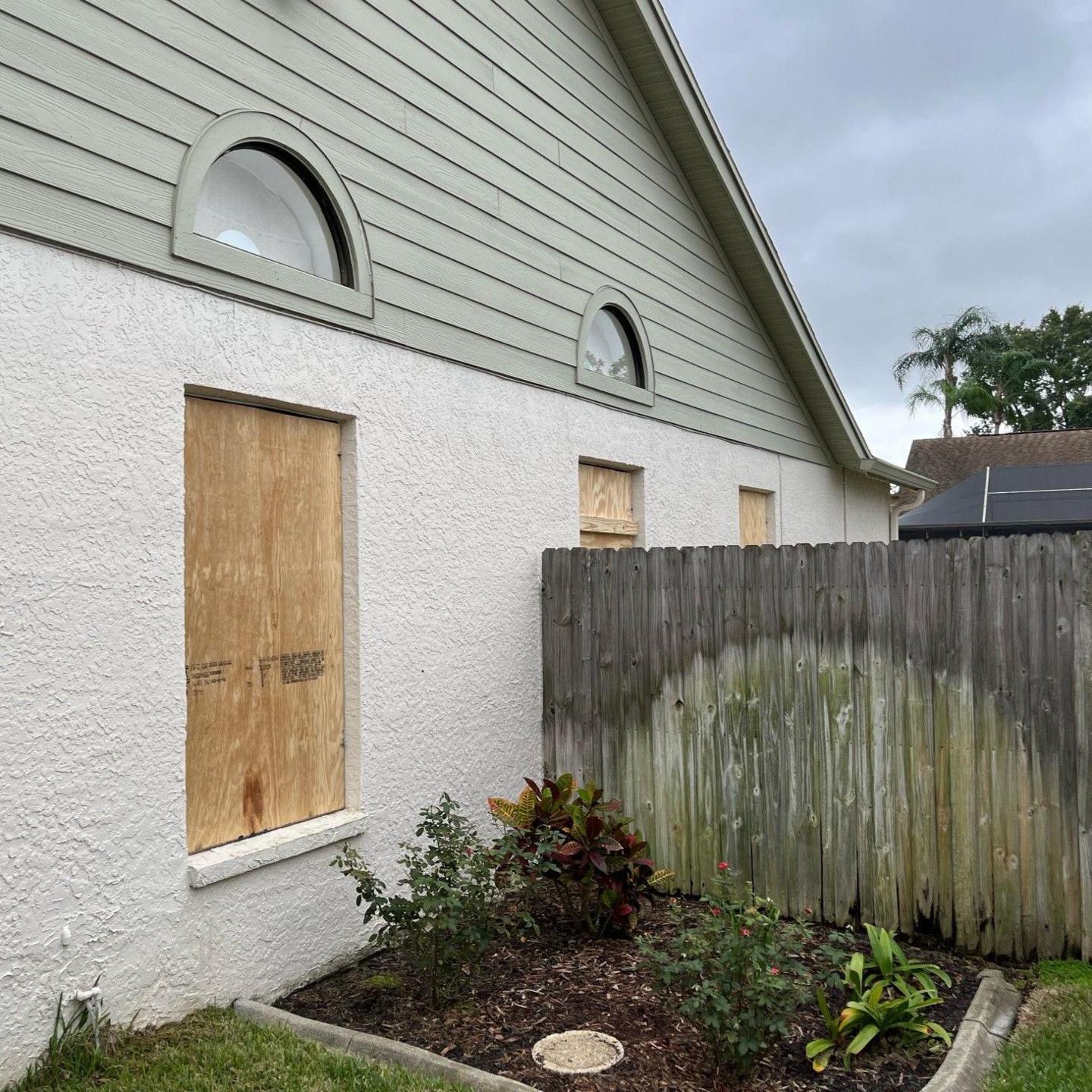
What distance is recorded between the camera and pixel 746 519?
32.4 ft

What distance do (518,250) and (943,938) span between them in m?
4.82

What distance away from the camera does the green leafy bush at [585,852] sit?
4.90m

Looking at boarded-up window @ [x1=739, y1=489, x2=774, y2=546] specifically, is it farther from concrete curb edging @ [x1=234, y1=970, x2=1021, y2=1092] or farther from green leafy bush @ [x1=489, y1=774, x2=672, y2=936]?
concrete curb edging @ [x1=234, y1=970, x2=1021, y2=1092]

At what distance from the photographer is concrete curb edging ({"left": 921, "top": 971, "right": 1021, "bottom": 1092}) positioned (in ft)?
12.0

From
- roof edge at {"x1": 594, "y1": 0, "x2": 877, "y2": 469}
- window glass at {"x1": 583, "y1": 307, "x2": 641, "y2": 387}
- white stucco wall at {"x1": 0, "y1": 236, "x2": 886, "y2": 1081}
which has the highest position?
roof edge at {"x1": 594, "y1": 0, "x2": 877, "y2": 469}

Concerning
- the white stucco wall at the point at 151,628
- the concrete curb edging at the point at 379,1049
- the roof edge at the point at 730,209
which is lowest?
the concrete curb edging at the point at 379,1049

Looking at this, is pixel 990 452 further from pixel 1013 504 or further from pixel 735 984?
pixel 735 984

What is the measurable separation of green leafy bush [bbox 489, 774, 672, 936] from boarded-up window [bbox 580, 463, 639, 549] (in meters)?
2.36

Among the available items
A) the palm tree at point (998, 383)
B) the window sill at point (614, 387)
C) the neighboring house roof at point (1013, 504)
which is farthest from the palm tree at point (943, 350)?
the window sill at point (614, 387)

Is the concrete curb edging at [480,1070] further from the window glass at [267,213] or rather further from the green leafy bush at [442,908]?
the window glass at [267,213]

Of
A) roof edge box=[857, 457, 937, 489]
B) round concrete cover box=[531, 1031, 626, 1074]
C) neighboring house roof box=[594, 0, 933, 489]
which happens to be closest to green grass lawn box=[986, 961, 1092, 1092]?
round concrete cover box=[531, 1031, 626, 1074]

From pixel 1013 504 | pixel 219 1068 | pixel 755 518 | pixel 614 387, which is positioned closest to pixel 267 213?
pixel 614 387

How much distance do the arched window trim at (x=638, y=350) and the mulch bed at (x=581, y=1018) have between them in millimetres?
3927

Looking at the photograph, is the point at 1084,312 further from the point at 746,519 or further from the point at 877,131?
the point at 746,519
